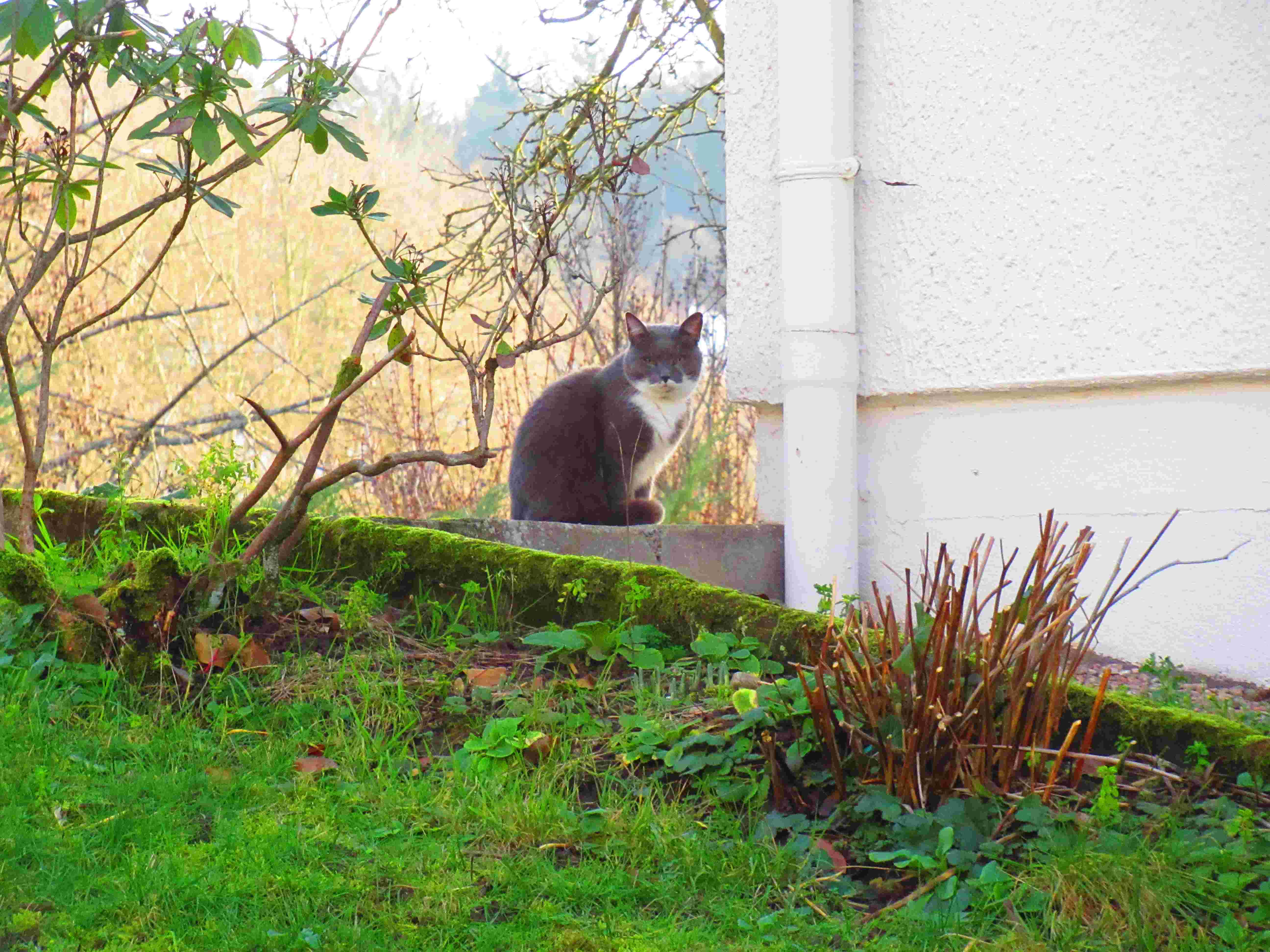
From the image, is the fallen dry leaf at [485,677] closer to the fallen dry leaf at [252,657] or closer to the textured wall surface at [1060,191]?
the fallen dry leaf at [252,657]

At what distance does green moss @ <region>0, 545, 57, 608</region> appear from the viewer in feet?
8.19

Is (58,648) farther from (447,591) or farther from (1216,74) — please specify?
(1216,74)

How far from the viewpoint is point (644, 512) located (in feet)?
14.7

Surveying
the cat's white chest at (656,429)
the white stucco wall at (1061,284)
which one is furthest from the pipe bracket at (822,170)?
the cat's white chest at (656,429)

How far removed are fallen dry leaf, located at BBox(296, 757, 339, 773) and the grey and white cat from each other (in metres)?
2.03

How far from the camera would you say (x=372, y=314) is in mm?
2609

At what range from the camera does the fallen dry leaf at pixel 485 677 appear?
2.44m

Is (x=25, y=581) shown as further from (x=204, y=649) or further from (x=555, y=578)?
(x=555, y=578)

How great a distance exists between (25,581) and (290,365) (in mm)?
6962

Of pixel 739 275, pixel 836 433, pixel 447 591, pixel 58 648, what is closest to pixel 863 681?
pixel 447 591

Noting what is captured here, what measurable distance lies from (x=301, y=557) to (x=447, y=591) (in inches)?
18.5

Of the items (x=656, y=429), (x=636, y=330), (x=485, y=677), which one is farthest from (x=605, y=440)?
(x=485, y=677)

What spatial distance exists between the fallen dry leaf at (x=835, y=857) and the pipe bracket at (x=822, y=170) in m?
2.20

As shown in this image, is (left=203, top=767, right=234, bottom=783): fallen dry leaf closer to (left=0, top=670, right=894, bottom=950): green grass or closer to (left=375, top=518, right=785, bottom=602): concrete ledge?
(left=0, top=670, right=894, bottom=950): green grass
